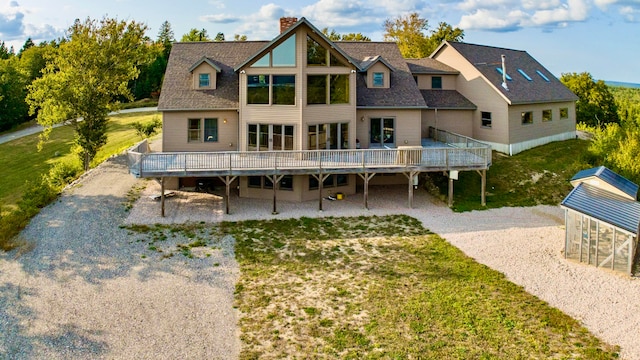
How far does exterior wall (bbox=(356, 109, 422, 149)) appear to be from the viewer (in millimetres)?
26297

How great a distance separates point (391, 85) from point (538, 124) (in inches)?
440

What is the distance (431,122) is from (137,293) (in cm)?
2151

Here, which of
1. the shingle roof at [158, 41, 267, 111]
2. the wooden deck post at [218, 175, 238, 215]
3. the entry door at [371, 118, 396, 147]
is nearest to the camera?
the wooden deck post at [218, 175, 238, 215]

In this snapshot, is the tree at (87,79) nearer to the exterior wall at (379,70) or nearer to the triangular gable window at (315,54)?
the triangular gable window at (315,54)

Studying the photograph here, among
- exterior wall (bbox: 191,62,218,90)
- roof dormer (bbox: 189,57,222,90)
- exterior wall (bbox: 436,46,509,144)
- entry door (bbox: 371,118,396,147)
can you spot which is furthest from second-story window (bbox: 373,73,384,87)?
exterior wall (bbox: 191,62,218,90)

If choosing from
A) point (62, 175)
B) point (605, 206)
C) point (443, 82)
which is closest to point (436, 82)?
point (443, 82)

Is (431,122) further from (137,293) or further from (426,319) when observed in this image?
(137,293)

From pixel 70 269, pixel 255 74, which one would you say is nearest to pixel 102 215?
pixel 70 269

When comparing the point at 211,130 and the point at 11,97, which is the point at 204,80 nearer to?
the point at 211,130

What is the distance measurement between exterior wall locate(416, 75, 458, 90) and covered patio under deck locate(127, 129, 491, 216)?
29.4 ft

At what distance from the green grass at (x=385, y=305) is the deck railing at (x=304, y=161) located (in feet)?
12.3

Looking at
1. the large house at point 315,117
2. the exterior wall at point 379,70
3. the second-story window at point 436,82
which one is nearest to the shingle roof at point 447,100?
the large house at point 315,117

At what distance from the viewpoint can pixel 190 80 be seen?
26047 mm

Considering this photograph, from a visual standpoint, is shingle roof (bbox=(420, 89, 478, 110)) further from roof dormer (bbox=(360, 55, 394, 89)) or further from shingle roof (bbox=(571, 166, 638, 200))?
shingle roof (bbox=(571, 166, 638, 200))
